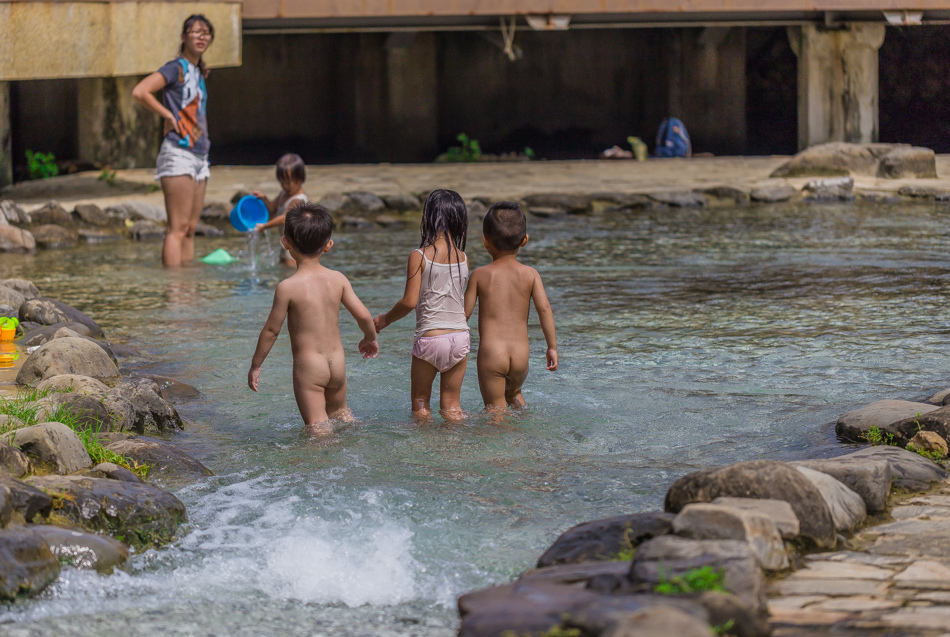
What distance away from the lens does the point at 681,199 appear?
43.3 feet

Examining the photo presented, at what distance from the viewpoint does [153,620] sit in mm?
3182

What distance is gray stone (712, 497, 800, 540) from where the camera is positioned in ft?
10.6

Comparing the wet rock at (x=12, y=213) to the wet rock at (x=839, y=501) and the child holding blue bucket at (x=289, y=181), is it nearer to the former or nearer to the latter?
the child holding blue bucket at (x=289, y=181)

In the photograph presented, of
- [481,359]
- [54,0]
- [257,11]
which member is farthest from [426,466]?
[257,11]

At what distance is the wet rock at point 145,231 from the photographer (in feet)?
37.5

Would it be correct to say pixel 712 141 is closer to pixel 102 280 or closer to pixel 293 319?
pixel 102 280

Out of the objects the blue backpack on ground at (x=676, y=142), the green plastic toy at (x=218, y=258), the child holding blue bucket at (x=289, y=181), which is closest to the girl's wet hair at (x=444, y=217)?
the child holding blue bucket at (x=289, y=181)

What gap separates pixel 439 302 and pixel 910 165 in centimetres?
A: 1116

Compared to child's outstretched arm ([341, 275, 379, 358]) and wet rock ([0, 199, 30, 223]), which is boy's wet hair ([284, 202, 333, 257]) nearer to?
child's outstretched arm ([341, 275, 379, 358])

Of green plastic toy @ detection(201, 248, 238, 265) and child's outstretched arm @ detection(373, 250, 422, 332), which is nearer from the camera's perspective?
child's outstretched arm @ detection(373, 250, 422, 332)

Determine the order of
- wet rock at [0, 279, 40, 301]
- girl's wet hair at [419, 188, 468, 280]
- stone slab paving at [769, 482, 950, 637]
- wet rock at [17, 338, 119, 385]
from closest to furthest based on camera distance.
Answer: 1. stone slab paving at [769, 482, 950, 637]
2. girl's wet hair at [419, 188, 468, 280]
3. wet rock at [17, 338, 119, 385]
4. wet rock at [0, 279, 40, 301]

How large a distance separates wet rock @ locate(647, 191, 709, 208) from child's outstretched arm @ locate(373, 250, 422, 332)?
8.77 metres

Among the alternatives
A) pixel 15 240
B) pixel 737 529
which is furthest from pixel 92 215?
pixel 737 529

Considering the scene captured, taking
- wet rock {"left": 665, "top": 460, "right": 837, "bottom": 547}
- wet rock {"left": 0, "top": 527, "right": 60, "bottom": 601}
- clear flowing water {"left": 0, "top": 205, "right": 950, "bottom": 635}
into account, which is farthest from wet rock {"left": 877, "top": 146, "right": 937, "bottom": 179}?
wet rock {"left": 0, "top": 527, "right": 60, "bottom": 601}
